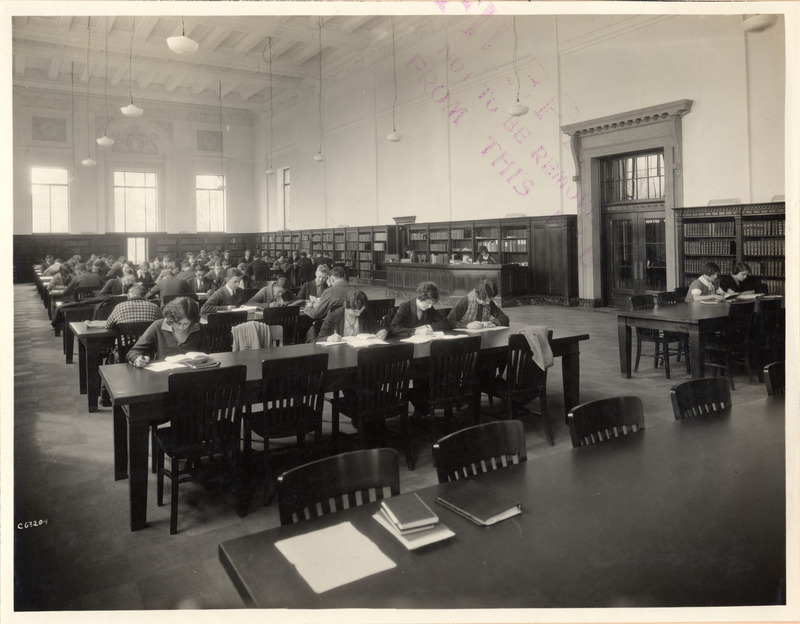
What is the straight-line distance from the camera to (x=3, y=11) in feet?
6.70

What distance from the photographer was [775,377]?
276 centimetres

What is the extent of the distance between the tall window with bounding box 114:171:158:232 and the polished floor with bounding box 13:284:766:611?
1616 cm

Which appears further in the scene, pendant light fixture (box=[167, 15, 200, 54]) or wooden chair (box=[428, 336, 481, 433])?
pendant light fixture (box=[167, 15, 200, 54])

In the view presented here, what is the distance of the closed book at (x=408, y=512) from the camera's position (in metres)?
1.47

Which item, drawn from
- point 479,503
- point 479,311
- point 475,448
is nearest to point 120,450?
point 475,448

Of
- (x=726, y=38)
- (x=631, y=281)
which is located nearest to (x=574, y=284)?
(x=631, y=281)

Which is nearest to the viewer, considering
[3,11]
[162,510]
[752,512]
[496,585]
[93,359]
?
[496,585]

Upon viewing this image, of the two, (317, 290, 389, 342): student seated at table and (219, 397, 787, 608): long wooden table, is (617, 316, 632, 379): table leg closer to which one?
(317, 290, 389, 342): student seated at table

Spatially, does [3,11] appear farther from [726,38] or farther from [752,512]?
[726,38]

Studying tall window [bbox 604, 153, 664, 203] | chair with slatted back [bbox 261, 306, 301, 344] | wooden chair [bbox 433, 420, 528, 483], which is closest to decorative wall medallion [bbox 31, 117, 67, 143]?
tall window [bbox 604, 153, 664, 203]

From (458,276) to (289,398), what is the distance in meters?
9.10

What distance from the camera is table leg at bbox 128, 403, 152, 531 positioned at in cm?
273

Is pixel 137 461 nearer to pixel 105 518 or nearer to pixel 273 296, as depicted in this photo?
pixel 105 518

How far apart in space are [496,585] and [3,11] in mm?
2375
